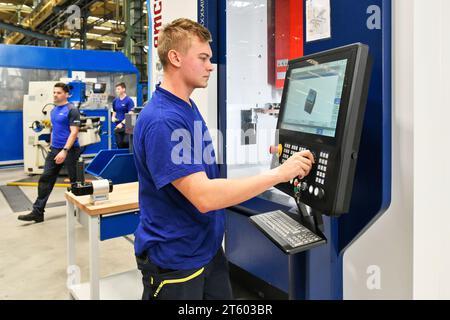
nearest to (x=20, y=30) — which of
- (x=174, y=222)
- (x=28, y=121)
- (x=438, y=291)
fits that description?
(x=28, y=121)

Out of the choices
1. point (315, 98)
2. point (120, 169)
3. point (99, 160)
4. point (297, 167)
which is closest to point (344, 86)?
point (315, 98)

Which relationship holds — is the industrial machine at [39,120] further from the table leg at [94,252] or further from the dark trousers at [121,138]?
the table leg at [94,252]

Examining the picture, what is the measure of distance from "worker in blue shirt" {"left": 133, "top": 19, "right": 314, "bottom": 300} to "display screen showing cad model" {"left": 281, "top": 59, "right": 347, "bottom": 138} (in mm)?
253

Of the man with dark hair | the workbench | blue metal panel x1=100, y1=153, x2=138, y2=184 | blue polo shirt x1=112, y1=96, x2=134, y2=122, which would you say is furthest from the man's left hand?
blue polo shirt x1=112, y1=96, x2=134, y2=122

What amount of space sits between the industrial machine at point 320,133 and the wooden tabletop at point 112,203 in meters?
1.36

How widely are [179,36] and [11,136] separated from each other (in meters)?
7.72

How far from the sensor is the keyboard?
1.09 metres

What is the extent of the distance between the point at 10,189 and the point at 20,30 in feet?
21.2

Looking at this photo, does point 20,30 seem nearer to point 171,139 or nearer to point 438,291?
point 171,139

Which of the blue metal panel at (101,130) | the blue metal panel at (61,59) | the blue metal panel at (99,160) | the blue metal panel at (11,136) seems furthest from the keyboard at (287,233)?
the blue metal panel at (61,59)

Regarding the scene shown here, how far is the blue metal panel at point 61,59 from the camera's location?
25.4 ft

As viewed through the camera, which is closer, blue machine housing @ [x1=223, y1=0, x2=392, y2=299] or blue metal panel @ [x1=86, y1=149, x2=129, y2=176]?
blue machine housing @ [x1=223, y1=0, x2=392, y2=299]

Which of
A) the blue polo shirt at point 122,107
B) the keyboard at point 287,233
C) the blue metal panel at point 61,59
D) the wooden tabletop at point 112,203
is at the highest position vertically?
the blue metal panel at point 61,59

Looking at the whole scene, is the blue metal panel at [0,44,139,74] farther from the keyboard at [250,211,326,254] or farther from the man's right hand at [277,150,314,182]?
the man's right hand at [277,150,314,182]
